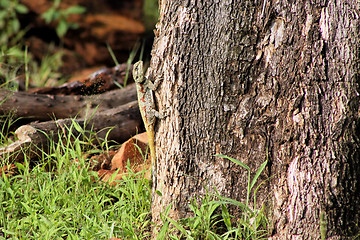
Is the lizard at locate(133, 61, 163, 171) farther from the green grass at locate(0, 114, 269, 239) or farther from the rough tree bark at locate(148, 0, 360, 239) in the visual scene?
the green grass at locate(0, 114, 269, 239)

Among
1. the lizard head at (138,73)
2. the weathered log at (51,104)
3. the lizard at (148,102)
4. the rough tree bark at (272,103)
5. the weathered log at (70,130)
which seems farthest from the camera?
the weathered log at (51,104)

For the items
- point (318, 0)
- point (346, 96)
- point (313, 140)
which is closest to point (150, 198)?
point (313, 140)

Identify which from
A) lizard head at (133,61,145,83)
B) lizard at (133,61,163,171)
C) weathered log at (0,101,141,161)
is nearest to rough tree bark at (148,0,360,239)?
lizard at (133,61,163,171)

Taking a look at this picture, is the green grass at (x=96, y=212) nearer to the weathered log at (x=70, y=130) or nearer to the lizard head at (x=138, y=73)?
the weathered log at (x=70, y=130)

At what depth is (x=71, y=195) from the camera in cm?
271

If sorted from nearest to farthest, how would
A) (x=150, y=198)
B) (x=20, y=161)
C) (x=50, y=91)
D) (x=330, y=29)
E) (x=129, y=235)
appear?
1. (x=330, y=29)
2. (x=129, y=235)
3. (x=150, y=198)
4. (x=20, y=161)
5. (x=50, y=91)

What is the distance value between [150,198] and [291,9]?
1568 millimetres

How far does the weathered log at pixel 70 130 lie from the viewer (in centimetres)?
322

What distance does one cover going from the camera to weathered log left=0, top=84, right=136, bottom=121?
12.5 feet

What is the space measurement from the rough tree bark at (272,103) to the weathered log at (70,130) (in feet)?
3.67

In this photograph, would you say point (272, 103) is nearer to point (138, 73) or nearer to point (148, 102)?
point (148, 102)

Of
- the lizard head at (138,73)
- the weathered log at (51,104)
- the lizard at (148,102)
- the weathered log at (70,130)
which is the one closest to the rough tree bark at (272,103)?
the lizard at (148,102)

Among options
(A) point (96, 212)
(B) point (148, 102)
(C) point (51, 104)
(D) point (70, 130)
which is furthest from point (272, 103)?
(C) point (51, 104)

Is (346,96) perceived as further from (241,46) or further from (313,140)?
(241,46)
